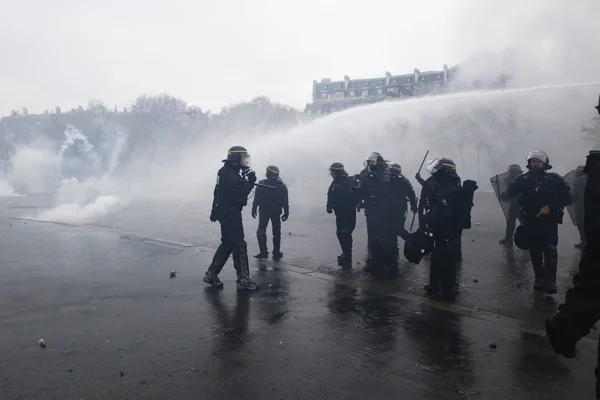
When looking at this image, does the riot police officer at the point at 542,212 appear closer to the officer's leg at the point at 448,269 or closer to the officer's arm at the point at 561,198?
the officer's arm at the point at 561,198

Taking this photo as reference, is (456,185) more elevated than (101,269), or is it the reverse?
(456,185)

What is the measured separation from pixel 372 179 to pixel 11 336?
555 centimetres

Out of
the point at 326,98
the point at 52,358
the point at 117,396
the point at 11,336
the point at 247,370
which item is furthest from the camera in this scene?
the point at 326,98

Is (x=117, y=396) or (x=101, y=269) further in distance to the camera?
(x=101, y=269)

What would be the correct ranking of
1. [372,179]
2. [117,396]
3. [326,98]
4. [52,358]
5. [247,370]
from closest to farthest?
[117,396] → [247,370] → [52,358] → [372,179] → [326,98]

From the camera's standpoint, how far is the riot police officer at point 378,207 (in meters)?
7.82

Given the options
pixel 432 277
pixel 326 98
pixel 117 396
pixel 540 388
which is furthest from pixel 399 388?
pixel 326 98

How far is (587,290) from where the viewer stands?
85.2 inches

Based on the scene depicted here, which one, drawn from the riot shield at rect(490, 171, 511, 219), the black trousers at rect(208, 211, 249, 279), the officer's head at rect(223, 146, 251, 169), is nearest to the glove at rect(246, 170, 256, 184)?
the officer's head at rect(223, 146, 251, 169)

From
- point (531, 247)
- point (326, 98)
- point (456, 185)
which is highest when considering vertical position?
point (326, 98)

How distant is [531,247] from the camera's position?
6.38 metres

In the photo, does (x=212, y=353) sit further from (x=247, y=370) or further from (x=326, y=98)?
(x=326, y=98)

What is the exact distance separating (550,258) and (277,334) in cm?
390

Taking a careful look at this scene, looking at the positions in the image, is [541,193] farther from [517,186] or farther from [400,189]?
[400,189]
